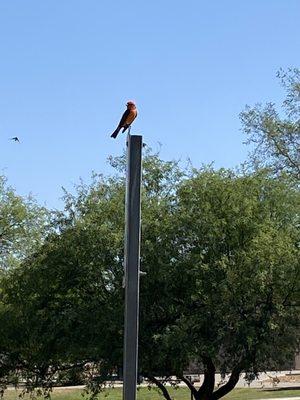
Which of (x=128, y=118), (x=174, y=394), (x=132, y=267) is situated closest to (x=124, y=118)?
(x=128, y=118)

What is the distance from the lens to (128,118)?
28.1 feet

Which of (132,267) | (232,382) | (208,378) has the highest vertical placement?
(132,267)

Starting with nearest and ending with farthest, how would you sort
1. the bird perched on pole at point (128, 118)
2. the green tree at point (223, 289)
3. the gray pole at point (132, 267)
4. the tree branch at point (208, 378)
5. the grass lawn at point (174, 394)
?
the gray pole at point (132, 267) < the bird perched on pole at point (128, 118) < the green tree at point (223, 289) < the tree branch at point (208, 378) < the grass lawn at point (174, 394)

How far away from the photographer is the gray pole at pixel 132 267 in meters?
7.18

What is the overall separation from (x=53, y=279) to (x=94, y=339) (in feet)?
6.81

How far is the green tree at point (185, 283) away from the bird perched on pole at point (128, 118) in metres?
8.99

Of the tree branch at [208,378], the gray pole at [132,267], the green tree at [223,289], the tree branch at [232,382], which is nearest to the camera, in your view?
the gray pole at [132,267]

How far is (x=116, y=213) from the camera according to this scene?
1867cm

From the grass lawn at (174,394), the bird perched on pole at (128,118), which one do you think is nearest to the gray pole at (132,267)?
the bird perched on pole at (128,118)

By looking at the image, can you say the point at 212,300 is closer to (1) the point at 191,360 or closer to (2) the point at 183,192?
(1) the point at 191,360

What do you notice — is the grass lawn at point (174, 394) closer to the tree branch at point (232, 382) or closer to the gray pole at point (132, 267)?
the tree branch at point (232, 382)

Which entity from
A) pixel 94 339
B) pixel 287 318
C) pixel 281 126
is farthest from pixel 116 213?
pixel 281 126

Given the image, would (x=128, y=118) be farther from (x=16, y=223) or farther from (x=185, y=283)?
(x=16, y=223)

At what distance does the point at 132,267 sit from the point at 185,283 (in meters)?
10.6
